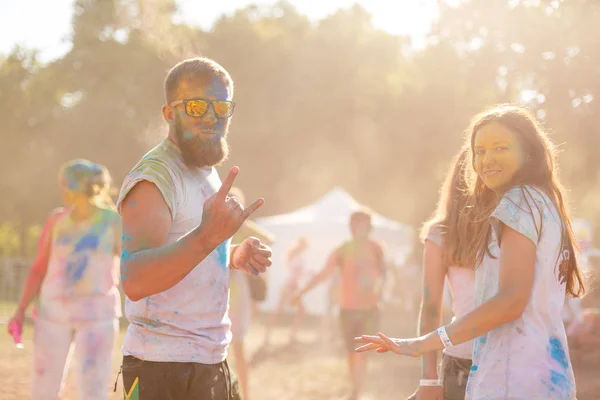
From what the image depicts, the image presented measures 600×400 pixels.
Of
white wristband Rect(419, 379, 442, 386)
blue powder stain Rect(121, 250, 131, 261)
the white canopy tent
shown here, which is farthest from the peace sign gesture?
the white canopy tent

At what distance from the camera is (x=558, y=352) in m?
2.80

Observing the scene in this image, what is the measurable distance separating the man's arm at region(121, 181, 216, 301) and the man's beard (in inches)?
13.6

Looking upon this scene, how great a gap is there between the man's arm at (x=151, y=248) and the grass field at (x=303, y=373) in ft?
14.8

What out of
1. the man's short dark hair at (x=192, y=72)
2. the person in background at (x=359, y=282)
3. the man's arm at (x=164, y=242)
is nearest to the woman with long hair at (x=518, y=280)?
the man's arm at (x=164, y=242)

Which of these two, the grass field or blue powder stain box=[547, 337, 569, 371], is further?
the grass field

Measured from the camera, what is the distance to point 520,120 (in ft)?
9.85

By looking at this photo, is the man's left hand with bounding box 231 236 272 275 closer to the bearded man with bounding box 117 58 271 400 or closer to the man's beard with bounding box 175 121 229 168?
the bearded man with bounding box 117 58 271 400

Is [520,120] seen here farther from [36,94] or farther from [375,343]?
[36,94]

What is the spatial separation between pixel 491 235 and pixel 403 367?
9456 mm

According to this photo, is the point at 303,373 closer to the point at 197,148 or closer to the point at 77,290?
the point at 77,290

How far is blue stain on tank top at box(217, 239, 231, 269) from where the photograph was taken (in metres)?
3.28

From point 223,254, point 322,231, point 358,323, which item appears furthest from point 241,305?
point 322,231

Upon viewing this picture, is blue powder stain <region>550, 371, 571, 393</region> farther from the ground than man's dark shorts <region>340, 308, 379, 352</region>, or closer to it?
closer to it

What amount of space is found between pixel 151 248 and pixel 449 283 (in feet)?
5.21
